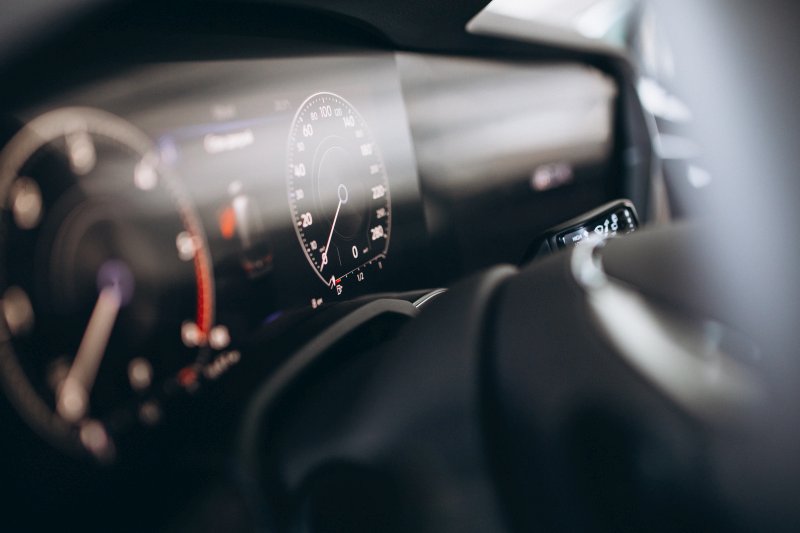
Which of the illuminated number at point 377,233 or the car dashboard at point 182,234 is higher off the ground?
the car dashboard at point 182,234

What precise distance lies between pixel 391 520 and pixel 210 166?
37 cm

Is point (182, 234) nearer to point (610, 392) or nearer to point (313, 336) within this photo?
point (313, 336)

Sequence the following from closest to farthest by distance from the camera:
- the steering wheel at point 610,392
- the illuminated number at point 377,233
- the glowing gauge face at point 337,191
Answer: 1. the steering wheel at point 610,392
2. the glowing gauge face at point 337,191
3. the illuminated number at point 377,233

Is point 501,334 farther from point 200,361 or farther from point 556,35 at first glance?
point 556,35

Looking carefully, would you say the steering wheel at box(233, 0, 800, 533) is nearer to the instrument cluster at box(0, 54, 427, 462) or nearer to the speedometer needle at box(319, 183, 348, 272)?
the instrument cluster at box(0, 54, 427, 462)

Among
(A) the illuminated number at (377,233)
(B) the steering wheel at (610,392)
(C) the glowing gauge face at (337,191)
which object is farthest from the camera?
(A) the illuminated number at (377,233)

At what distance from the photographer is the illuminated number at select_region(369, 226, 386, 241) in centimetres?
100

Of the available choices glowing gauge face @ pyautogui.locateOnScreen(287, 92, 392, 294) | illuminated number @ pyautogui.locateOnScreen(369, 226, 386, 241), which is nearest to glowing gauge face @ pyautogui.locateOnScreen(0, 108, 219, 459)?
glowing gauge face @ pyautogui.locateOnScreen(287, 92, 392, 294)

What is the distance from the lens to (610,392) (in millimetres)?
471

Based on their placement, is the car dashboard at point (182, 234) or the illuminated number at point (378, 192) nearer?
the car dashboard at point (182, 234)

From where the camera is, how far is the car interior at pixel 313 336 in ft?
1.49

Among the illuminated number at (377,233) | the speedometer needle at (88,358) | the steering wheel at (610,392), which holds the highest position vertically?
the speedometer needle at (88,358)

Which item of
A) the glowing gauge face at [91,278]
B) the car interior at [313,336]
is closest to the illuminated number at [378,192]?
the car interior at [313,336]

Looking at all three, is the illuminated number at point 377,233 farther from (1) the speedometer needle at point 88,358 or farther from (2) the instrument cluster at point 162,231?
(1) the speedometer needle at point 88,358
